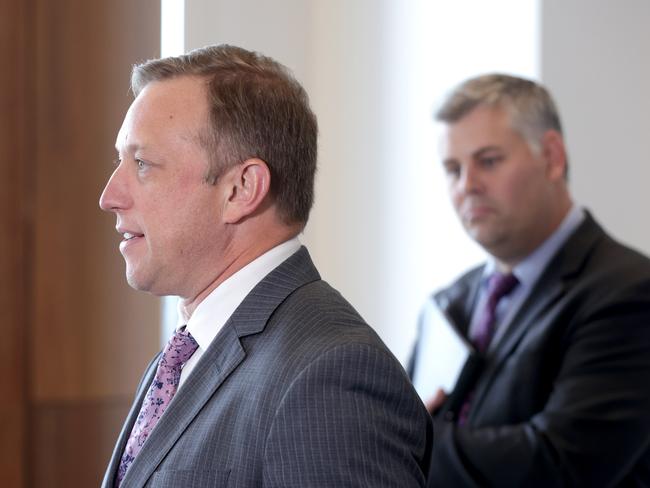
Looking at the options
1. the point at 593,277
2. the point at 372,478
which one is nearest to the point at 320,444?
the point at 372,478

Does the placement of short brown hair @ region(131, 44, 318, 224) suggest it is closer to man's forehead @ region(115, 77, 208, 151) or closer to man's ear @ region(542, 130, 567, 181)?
man's forehead @ region(115, 77, 208, 151)

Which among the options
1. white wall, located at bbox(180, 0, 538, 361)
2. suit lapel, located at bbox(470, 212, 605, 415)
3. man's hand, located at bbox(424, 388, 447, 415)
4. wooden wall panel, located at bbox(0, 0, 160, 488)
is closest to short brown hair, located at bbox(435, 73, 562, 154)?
suit lapel, located at bbox(470, 212, 605, 415)

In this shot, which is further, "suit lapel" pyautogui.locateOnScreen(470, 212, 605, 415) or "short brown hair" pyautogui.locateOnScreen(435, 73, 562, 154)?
"short brown hair" pyautogui.locateOnScreen(435, 73, 562, 154)

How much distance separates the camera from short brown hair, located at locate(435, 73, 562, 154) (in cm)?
280

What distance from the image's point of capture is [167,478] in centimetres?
145

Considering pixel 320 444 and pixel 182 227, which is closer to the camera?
pixel 320 444

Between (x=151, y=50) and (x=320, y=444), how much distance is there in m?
1.98

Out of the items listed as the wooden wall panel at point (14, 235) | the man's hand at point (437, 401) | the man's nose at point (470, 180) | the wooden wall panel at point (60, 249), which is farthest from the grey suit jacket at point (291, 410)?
the wooden wall panel at point (14, 235)

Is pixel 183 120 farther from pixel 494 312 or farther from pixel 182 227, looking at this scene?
pixel 494 312

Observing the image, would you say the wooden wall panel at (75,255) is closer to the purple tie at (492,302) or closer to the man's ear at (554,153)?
the purple tie at (492,302)

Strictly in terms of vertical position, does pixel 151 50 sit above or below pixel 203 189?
above

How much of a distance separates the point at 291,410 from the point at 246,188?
420 mm

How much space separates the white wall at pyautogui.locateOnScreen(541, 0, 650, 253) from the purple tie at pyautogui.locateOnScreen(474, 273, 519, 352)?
46.5 inches

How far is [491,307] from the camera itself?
2.73 metres
